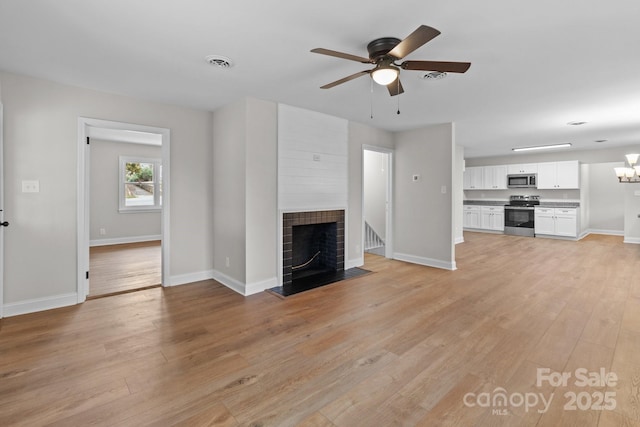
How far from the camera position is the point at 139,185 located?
766cm

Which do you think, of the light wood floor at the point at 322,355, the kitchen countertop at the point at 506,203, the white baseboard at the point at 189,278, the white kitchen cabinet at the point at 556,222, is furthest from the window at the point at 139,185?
the white kitchen cabinet at the point at 556,222

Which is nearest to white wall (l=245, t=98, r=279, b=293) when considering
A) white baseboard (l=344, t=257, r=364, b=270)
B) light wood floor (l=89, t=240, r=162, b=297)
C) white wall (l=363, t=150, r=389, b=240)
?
white baseboard (l=344, t=257, r=364, b=270)

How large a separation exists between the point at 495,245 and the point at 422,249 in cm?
289

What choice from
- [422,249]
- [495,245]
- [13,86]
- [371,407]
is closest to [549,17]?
[371,407]

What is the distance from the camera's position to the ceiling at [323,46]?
1.95 m

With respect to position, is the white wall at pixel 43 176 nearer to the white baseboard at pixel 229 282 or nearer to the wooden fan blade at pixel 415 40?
the white baseboard at pixel 229 282

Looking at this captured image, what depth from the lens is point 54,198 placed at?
3.26 m

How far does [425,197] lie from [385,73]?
135 inches

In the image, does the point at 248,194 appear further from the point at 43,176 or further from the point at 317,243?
the point at 43,176

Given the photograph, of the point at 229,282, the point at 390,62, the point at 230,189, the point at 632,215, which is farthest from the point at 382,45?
the point at 632,215

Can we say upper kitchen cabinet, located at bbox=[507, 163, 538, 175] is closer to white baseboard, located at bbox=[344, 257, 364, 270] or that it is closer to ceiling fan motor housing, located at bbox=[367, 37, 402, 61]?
white baseboard, located at bbox=[344, 257, 364, 270]

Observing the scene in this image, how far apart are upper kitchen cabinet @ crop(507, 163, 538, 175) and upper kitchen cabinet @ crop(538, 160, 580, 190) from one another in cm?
12

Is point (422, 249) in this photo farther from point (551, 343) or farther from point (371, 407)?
point (371, 407)

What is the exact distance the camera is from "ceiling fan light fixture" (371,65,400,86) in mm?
2266
